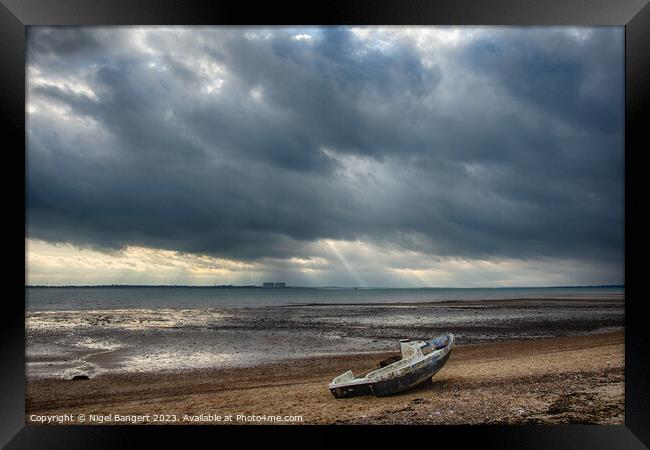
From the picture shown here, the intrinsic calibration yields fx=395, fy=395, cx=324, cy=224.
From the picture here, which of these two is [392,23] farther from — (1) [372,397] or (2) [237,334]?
(2) [237,334]

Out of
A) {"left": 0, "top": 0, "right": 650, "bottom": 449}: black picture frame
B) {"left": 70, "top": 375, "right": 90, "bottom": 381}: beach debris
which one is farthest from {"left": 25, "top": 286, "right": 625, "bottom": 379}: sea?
{"left": 0, "top": 0, "right": 650, "bottom": 449}: black picture frame

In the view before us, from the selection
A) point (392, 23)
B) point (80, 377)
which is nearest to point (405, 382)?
point (392, 23)

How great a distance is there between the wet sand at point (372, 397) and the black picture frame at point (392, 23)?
64cm

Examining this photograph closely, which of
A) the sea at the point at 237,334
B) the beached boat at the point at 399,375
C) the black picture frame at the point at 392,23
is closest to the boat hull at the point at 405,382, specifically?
the beached boat at the point at 399,375

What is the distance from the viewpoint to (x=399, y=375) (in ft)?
15.2

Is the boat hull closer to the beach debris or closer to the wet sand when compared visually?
the wet sand

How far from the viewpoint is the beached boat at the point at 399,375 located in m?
4.53

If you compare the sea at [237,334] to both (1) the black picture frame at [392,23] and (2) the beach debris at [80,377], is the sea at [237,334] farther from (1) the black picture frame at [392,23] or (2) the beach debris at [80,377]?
(1) the black picture frame at [392,23]

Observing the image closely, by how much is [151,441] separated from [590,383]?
Result: 4.99 m

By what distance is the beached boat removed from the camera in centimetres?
453

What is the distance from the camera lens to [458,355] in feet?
23.6

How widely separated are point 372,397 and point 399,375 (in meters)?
0.40

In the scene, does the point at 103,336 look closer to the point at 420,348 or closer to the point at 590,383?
the point at 420,348

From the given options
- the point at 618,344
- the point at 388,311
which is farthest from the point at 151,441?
the point at 388,311
